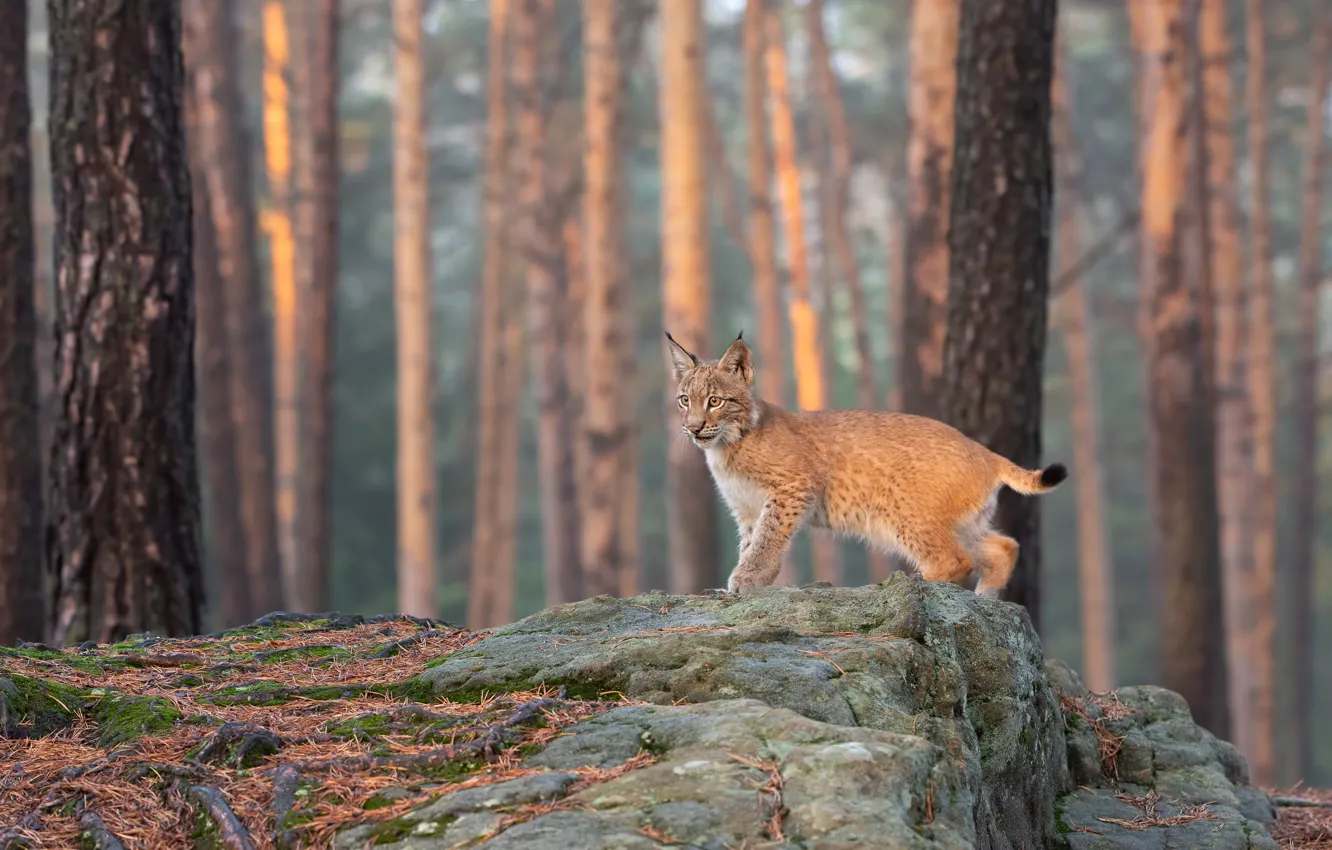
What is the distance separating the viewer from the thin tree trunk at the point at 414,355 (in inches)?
715

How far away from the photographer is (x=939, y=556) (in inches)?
305

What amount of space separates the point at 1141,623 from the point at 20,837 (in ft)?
121

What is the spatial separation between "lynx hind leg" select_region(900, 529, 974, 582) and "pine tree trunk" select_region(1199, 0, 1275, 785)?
11.6 m

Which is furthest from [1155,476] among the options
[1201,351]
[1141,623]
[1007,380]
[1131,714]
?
[1141,623]

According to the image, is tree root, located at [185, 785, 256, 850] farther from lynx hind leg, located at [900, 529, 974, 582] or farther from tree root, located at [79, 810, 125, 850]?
lynx hind leg, located at [900, 529, 974, 582]

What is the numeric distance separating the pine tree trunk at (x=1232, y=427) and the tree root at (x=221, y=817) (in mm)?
15929

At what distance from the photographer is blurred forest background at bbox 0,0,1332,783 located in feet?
49.7

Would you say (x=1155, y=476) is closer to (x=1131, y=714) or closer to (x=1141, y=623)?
(x=1131, y=714)

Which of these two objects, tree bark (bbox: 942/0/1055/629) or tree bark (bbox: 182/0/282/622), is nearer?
tree bark (bbox: 942/0/1055/629)

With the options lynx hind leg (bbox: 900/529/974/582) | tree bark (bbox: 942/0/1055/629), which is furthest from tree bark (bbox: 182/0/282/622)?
lynx hind leg (bbox: 900/529/974/582)

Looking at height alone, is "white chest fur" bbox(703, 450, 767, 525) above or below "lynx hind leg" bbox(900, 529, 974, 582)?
above

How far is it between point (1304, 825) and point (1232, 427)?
12.1 m

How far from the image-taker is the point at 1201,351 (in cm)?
1458

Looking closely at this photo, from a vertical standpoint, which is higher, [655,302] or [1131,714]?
[655,302]
